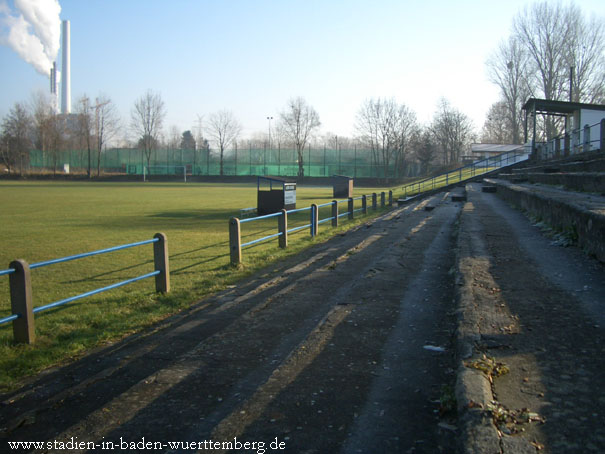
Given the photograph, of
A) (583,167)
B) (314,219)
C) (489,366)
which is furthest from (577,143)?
(489,366)

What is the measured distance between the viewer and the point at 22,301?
551 centimetres

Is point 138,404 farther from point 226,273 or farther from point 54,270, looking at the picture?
point 54,270

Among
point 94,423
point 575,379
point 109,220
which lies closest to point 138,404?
point 94,423

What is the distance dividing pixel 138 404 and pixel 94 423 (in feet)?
1.14

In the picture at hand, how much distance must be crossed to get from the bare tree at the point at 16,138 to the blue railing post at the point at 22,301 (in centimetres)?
9455

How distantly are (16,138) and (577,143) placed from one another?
92562 mm

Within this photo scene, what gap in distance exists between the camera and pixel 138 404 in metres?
3.84

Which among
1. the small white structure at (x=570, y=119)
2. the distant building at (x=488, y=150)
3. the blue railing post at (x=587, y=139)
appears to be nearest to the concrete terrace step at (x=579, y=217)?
the blue railing post at (x=587, y=139)

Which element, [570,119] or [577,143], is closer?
[577,143]

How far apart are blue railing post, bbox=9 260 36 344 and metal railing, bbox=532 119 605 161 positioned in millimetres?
18962

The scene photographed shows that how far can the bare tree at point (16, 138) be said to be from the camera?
293ft

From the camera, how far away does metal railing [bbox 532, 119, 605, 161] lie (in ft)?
67.3

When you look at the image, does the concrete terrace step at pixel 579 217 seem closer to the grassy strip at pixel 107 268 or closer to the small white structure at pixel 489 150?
the grassy strip at pixel 107 268

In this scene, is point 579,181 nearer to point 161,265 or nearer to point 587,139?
point 587,139
